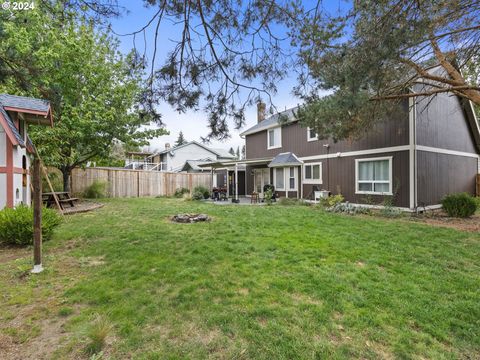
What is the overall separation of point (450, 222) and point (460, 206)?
146 cm

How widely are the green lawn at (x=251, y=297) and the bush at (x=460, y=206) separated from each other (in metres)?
4.34

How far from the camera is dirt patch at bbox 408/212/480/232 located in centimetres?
775

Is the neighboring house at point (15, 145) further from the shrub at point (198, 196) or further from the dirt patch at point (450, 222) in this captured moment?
the dirt patch at point (450, 222)

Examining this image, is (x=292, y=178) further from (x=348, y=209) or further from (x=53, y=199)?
(x=53, y=199)

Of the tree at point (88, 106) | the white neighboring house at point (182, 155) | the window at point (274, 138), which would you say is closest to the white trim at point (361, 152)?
the window at point (274, 138)

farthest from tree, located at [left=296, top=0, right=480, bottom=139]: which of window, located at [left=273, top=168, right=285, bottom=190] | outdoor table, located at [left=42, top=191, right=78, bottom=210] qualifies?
outdoor table, located at [left=42, top=191, right=78, bottom=210]

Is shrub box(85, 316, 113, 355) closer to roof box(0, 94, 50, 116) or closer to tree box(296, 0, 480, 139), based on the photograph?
tree box(296, 0, 480, 139)

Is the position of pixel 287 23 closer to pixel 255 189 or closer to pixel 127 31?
pixel 127 31

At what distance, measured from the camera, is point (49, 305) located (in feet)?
10.5

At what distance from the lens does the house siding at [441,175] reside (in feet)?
34.2

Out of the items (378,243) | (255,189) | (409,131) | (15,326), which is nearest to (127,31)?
(15,326)

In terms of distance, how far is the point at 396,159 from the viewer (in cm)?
1050

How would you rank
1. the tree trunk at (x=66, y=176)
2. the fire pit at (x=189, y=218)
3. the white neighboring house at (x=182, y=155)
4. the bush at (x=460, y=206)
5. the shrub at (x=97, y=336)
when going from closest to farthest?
the shrub at (x=97, y=336), the fire pit at (x=189, y=218), the bush at (x=460, y=206), the tree trunk at (x=66, y=176), the white neighboring house at (x=182, y=155)

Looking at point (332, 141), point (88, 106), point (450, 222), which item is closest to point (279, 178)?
point (332, 141)
